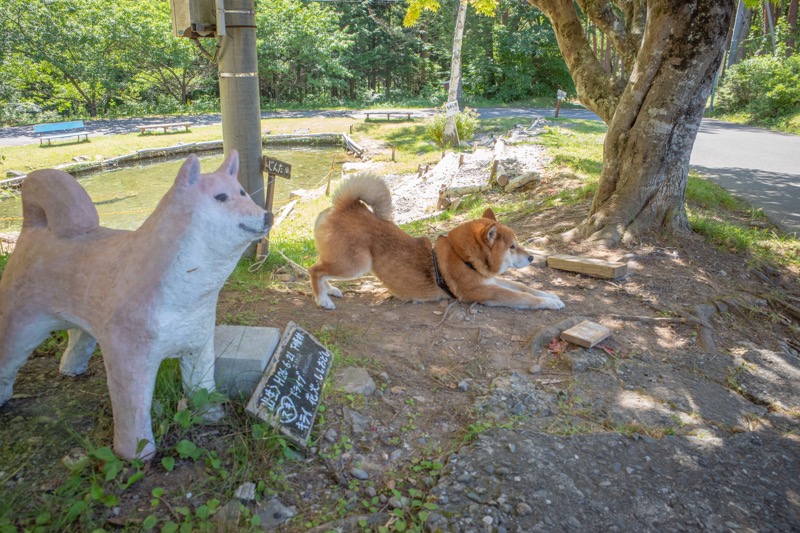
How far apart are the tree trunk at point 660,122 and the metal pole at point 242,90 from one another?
4.18 m

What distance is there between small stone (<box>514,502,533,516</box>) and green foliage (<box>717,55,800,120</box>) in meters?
25.2

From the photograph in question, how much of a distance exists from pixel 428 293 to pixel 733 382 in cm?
268

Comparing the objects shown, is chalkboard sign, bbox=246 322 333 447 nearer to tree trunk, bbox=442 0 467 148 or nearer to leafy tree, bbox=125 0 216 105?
tree trunk, bbox=442 0 467 148

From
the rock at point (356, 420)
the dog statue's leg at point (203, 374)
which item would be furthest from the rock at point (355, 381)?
the dog statue's leg at point (203, 374)

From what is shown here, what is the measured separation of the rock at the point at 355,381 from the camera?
11.4 feet

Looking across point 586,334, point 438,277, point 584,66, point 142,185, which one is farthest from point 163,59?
point 586,334

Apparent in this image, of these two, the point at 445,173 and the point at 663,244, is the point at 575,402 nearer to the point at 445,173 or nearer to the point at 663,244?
the point at 663,244

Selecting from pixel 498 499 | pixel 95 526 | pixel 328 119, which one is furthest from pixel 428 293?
pixel 328 119

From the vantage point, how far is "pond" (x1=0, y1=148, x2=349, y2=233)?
12617 millimetres

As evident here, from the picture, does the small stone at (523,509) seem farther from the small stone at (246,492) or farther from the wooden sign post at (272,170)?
the wooden sign post at (272,170)

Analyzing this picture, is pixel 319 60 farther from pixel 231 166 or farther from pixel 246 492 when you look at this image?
pixel 246 492

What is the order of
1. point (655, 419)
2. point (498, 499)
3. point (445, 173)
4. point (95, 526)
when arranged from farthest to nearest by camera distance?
point (445, 173), point (655, 419), point (498, 499), point (95, 526)

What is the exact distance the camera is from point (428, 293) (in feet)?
17.2

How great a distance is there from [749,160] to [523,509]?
14402 millimetres
